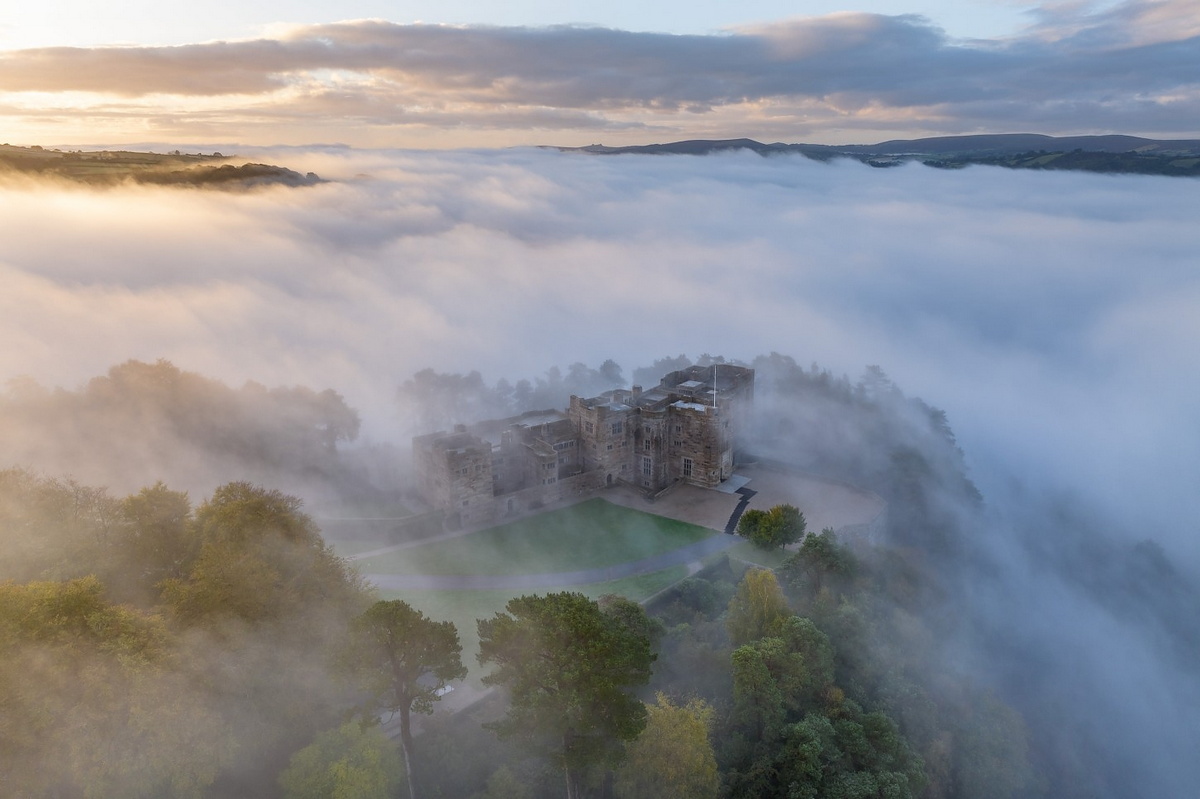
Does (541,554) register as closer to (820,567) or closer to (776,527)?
(776,527)

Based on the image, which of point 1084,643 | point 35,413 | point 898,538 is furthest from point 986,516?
point 35,413

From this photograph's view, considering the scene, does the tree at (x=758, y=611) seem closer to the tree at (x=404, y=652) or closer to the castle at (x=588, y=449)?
the tree at (x=404, y=652)

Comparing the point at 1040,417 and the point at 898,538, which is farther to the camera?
the point at 1040,417

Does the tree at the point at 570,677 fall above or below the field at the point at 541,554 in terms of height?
above

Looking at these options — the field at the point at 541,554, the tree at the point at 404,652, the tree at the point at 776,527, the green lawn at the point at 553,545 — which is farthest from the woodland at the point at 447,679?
the green lawn at the point at 553,545

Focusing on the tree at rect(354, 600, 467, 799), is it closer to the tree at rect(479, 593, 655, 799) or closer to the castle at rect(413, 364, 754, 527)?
the tree at rect(479, 593, 655, 799)

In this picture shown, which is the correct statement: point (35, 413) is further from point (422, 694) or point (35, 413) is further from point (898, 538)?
point (898, 538)

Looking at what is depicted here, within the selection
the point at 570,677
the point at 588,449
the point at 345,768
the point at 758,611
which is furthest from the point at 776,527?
the point at 345,768
